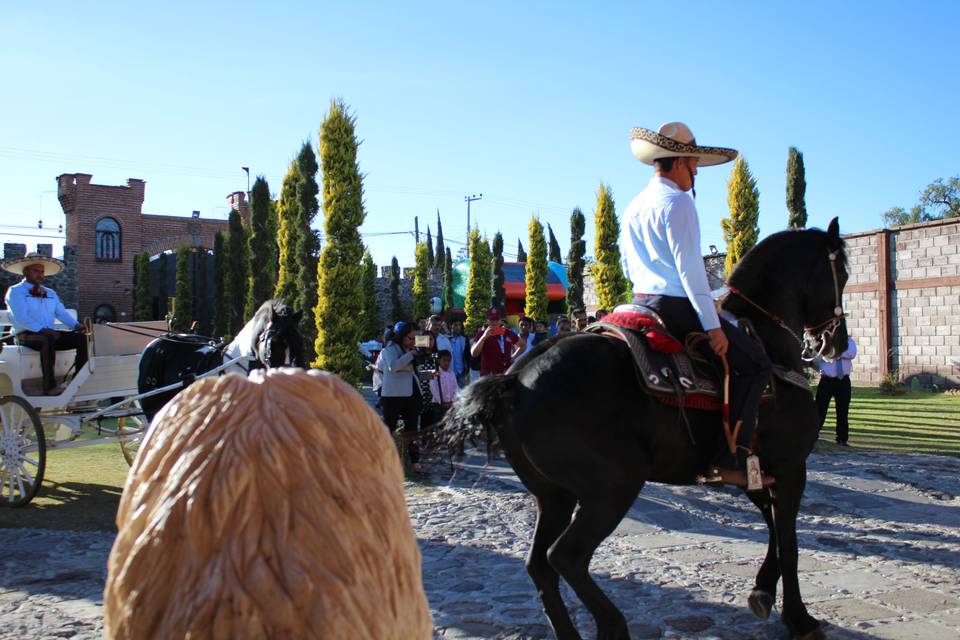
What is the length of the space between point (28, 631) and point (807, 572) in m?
4.47

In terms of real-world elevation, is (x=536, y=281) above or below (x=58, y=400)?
above

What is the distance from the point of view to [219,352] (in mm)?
8117

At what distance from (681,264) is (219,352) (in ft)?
18.8

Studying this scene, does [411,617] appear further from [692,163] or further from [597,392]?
[692,163]

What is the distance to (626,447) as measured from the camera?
3586mm

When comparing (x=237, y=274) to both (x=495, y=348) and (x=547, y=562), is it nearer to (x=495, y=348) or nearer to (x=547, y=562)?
(x=495, y=348)

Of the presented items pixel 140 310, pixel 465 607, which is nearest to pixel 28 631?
pixel 465 607

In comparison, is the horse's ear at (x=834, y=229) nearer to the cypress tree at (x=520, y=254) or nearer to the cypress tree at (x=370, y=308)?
the cypress tree at (x=370, y=308)

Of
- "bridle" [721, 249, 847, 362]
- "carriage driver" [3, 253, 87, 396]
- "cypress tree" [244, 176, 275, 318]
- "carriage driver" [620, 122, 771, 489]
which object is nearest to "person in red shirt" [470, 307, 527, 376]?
"carriage driver" [3, 253, 87, 396]

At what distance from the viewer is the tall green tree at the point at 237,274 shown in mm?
25969

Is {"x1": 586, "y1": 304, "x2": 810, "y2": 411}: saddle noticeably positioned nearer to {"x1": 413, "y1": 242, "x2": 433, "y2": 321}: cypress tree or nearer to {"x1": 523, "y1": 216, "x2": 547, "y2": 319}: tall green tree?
{"x1": 523, "y1": 216, "x2": 547, "y2": 319}: tall green tree

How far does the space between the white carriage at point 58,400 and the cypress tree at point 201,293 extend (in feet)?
83.2

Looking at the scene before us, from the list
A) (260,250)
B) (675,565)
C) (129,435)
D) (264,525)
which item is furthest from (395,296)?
(264,525)

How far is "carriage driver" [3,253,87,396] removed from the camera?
776 cm
